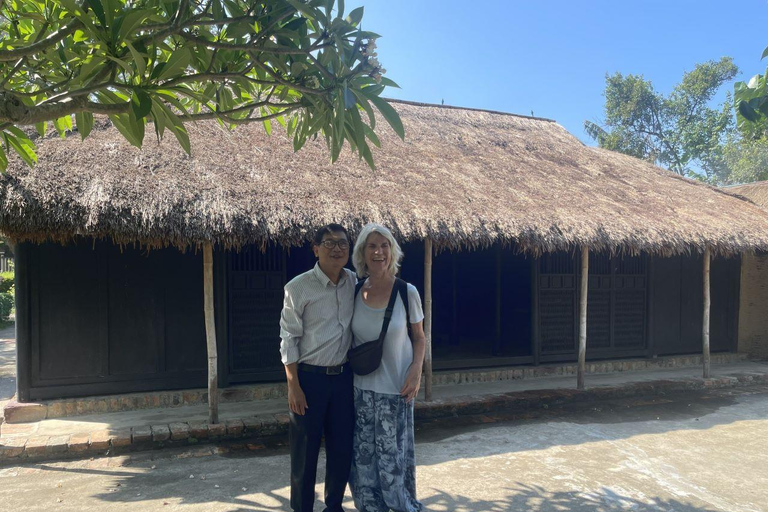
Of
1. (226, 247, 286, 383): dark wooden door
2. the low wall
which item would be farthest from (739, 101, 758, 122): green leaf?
the low wall

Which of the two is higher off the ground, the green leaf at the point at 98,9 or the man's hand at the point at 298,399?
the green leaf at the point at 98,9

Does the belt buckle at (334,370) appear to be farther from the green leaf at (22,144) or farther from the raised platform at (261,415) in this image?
the raised platform at (261,415)

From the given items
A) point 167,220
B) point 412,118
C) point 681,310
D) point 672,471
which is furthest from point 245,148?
point 681,310

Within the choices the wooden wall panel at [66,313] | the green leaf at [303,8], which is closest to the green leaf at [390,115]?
the green leaf at [303,8]

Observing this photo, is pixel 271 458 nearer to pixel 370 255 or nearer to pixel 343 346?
pixel 343 346

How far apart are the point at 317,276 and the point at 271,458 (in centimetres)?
233

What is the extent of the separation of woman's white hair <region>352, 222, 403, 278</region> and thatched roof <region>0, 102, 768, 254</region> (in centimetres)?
217

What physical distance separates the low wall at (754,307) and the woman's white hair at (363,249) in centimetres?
846

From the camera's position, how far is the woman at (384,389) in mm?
2693

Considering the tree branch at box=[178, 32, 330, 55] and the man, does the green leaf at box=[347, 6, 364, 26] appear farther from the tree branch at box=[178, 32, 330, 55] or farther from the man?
the man

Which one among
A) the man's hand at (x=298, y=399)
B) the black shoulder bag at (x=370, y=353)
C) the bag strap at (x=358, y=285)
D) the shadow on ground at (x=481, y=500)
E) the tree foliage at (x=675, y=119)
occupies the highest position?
the tree foliage at (x=675, y=119)

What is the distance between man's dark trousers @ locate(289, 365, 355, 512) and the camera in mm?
2674

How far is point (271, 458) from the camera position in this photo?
4.36m

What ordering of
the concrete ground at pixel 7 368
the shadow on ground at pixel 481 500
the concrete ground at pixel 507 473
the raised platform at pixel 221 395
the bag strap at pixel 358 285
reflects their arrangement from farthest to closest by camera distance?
the concrete ground at pixel 7 368, the raised platform at pixel 221 395, the concrete ground at pixel 507 473, the shadow on ground at pixel 481 500, the bag strap at pixel 358 285
